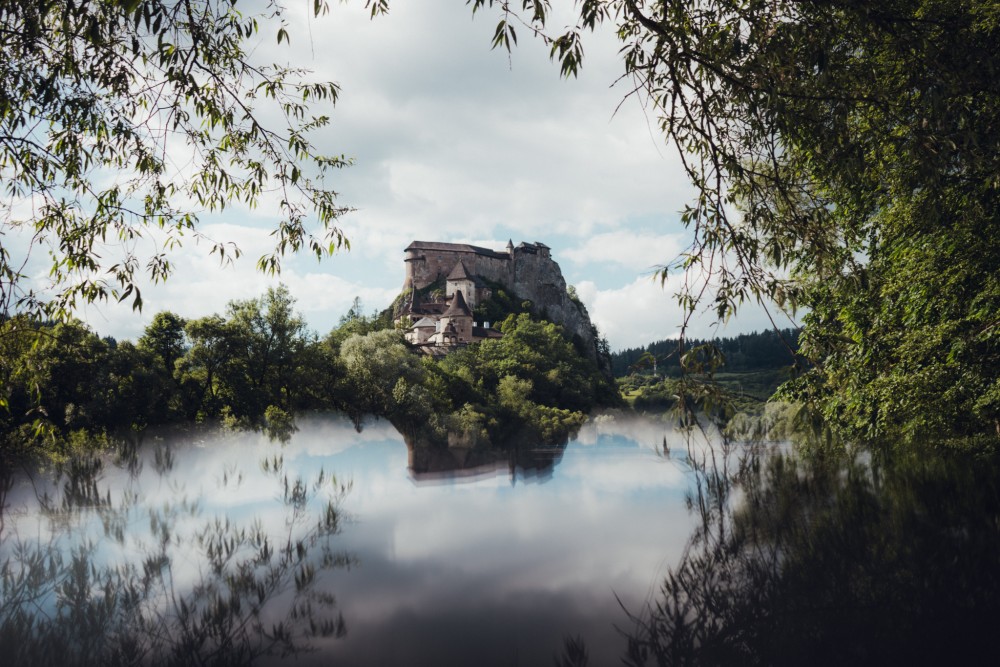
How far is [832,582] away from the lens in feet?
16.9

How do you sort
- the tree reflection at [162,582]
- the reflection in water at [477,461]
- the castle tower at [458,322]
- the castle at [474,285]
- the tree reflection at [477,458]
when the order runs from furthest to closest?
the castle at [474,285] < the castle tower at [458,322] < the tree reflection at [477,458] < the reflection in water at [477,461] < the tree reflection at [162,582]

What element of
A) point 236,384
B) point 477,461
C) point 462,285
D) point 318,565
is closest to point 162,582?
point 318,565

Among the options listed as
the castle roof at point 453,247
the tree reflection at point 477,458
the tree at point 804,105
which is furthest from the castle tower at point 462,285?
the tree at point 804,105

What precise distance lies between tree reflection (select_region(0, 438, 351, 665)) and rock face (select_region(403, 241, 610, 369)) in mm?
67293

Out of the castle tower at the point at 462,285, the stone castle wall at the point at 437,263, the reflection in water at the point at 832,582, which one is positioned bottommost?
the reflection in water at the point at 832,582

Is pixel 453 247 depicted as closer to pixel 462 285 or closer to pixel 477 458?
pixel 462 285

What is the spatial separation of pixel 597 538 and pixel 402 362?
15.2m

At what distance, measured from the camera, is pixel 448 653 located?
419 cm

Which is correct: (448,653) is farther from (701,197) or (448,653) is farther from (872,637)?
(701,197)

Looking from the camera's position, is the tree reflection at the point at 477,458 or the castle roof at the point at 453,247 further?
the castle roof at the point at 453,247

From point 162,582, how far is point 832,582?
589 centimetres

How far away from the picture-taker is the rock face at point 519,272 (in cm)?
7631

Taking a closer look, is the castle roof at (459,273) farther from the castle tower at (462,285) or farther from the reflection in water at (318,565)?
the reflection in water at (318,565)

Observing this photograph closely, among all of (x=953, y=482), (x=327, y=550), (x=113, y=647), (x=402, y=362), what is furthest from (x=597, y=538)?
(x=402, y=362)
